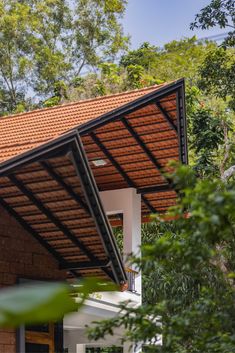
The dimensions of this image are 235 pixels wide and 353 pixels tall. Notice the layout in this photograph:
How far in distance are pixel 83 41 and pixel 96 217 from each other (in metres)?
23.4

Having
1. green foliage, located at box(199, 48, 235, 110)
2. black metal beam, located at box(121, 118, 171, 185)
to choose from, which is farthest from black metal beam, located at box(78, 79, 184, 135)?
green foliage, located at box(199, 48, 235, 110)

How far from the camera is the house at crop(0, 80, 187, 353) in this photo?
830 centimetres

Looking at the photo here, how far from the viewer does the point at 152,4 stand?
56406mm

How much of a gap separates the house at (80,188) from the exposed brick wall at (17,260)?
1 cm

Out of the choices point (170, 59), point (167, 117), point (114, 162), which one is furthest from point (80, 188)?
point (170, 59)

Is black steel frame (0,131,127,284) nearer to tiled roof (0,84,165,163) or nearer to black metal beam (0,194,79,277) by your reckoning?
black metal beam (0,194,79,277)

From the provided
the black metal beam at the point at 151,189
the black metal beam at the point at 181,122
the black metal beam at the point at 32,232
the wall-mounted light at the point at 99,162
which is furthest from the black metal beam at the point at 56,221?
the black metal beam at the point at 151,189

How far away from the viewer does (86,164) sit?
8039mm

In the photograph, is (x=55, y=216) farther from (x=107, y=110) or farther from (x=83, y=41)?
(x=83, y=41)

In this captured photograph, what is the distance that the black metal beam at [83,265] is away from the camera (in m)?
9.09

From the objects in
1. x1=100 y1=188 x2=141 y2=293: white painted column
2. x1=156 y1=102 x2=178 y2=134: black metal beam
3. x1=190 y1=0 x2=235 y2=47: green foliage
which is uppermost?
x1=190 y1=0 x2=235 y2=47: green foliage

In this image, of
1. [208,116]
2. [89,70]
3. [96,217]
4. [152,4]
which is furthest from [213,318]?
[152,4]

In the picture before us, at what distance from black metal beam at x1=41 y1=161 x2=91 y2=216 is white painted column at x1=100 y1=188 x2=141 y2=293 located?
371 centimetres

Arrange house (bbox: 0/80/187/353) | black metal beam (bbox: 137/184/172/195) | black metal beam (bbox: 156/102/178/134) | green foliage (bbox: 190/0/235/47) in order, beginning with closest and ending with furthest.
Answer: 1. house (bbox: 0/80/187/353)
2. black metal beam (bbox: 156/102/178/134)
3. black metal beam (bbox: 137/184/172/195)
4. green foliage (bbox: 190/0/235/47)
